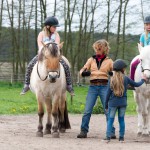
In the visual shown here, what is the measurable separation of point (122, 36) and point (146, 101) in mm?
27652

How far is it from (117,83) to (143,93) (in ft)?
3.39

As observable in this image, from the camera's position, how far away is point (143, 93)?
9.92m

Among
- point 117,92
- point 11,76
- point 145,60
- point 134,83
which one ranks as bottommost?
point 11,76

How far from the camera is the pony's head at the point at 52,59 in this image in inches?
365

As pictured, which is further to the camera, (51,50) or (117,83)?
(51,50)

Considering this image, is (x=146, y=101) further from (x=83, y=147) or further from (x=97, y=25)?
(x=97, y=25)

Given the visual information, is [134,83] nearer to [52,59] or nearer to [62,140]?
[52,59]

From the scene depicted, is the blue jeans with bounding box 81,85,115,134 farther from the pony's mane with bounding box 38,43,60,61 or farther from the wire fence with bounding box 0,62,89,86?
the wire fence with bounding box 0,62,89,86

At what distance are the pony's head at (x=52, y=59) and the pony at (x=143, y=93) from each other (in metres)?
1.63

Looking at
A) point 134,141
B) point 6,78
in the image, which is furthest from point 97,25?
point 134,141

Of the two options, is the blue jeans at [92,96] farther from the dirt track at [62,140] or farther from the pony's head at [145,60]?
the pony's head at [145,60]

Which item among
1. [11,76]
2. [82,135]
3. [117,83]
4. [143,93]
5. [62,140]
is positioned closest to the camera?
[117,83]

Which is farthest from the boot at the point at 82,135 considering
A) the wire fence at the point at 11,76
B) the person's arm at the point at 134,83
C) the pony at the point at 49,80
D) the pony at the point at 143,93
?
the wire fence at the point at 11,76

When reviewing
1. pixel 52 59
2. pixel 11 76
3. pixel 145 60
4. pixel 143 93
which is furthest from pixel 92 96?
pixel 11 76
